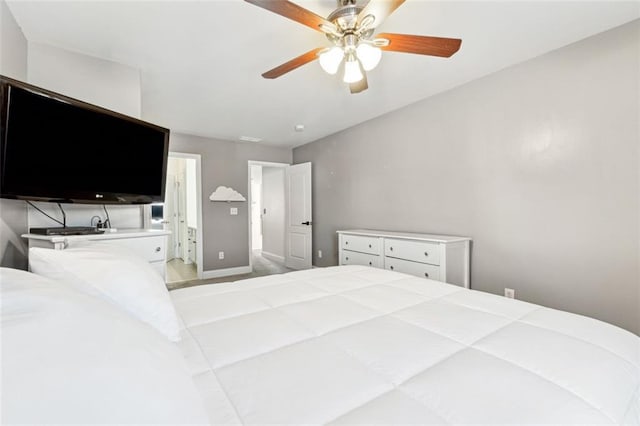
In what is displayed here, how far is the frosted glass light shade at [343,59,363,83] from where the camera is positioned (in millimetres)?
1869

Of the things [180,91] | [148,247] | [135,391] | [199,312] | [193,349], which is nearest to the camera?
[135,391]

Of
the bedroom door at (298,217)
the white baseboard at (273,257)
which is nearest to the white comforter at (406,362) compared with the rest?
the bedroom door at (298,217)

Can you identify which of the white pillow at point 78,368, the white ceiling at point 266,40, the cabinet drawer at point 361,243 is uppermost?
the white ceiling at point 266,40

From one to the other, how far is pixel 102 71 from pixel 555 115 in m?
3.65

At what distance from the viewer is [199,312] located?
124 cm

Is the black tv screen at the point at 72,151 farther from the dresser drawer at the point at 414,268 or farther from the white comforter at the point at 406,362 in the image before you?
the dresser drawer at the point at 414,268

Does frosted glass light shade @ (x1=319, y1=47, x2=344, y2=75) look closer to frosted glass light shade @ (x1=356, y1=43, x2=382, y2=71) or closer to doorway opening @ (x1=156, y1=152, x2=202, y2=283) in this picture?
frosted glass light shade @ (x1=356, y1=43, x2=382, y2=71)

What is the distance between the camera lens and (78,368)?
42cm

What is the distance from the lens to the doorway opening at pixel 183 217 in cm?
467

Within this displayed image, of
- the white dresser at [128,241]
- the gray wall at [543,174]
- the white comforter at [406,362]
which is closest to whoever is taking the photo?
the white comforter at [406,362]

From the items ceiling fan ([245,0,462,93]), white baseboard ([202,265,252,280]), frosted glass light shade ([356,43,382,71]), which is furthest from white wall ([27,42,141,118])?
white baseboard ([202,265,252,280])

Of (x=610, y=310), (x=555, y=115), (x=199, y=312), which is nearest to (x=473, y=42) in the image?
(x=555, y=115)

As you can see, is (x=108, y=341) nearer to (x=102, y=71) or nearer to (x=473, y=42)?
(x=102, y=71)

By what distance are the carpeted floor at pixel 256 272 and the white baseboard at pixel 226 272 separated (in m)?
0.09
